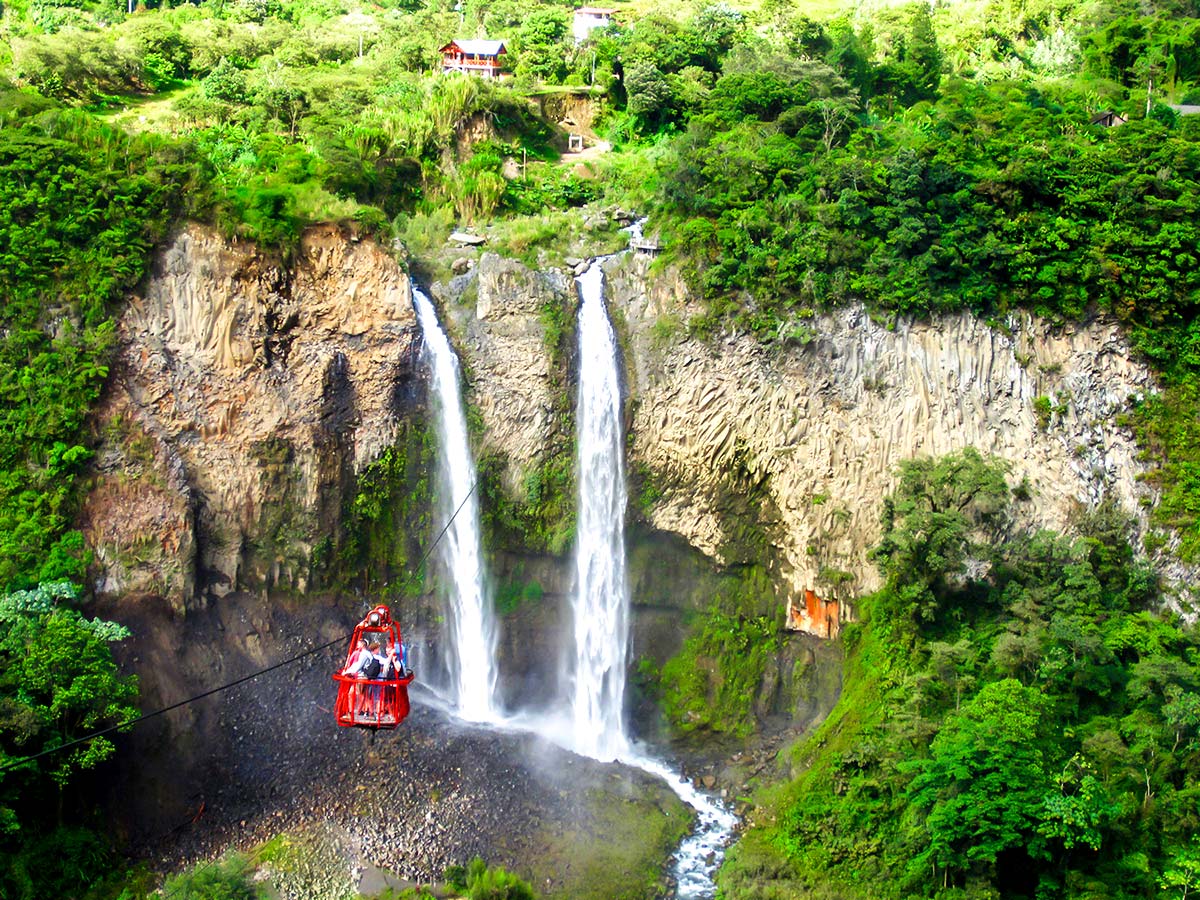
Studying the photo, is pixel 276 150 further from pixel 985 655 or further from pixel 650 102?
pixel 985 655

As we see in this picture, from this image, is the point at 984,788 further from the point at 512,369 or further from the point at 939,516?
the point at 512,369

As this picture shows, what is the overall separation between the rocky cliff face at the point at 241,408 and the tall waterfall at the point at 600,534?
455cm

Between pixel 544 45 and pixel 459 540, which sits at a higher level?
pixel 544 45

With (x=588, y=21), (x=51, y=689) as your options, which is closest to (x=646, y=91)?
(x=588, y=21)

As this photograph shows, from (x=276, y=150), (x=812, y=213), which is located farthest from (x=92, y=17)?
(x=812, y=213)

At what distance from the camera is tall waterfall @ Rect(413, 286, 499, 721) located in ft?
85.0

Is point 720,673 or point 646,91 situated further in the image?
A: point 646,91

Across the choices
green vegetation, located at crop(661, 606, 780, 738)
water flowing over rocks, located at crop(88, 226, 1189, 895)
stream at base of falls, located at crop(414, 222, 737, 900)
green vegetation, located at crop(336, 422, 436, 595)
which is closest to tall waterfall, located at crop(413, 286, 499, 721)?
stream at base of falls, located at crop(414, 222, 737, 900)

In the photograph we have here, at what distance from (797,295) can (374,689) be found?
14.7 metres

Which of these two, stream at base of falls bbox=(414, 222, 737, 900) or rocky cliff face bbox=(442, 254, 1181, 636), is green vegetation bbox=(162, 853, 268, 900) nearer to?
stream at base of falls bbox=(414, 222, 737, 900)

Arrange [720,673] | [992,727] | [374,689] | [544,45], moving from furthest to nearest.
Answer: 1. [544,45]
2. [720,673]
3. [992,727]
4. [374,689]

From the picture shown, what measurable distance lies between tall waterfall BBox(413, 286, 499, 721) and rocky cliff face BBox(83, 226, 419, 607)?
0.86 m

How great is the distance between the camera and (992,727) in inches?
794

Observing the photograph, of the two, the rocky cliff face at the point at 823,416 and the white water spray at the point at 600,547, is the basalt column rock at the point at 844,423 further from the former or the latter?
the white water spray at the point at 600,547
